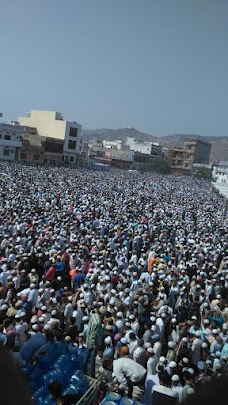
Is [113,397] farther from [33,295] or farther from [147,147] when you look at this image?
[147,147]

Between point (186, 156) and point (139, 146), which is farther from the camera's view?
point (186, 156)

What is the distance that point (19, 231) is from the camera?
10344mm

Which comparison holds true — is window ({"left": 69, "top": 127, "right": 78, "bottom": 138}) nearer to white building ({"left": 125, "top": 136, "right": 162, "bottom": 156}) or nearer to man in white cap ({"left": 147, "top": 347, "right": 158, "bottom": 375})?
white building ({"left": 125, "top": 136, "right": 162, "bottom": 156})

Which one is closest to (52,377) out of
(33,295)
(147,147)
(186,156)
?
(33,295)

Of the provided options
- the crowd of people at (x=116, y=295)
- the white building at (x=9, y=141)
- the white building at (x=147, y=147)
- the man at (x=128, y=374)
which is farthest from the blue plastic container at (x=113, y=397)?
the white building at (x=147, y=147)

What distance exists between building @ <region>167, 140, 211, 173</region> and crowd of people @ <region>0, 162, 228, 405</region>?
57965mm

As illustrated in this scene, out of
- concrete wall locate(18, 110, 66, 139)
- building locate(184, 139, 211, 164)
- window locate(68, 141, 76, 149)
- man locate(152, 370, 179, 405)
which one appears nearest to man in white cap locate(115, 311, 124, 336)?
man locate(152, 370, 179, 405)

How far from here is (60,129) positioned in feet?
159

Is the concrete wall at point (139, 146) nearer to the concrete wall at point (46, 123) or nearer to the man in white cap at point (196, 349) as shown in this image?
the concrete wall at point (46, 123)

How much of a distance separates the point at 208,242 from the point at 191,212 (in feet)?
21.1

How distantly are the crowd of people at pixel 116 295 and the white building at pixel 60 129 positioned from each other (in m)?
34.0

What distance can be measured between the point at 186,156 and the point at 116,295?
237ft

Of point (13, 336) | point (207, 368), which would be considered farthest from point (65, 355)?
point (207, 368)

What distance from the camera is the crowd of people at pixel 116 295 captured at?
182 inches
